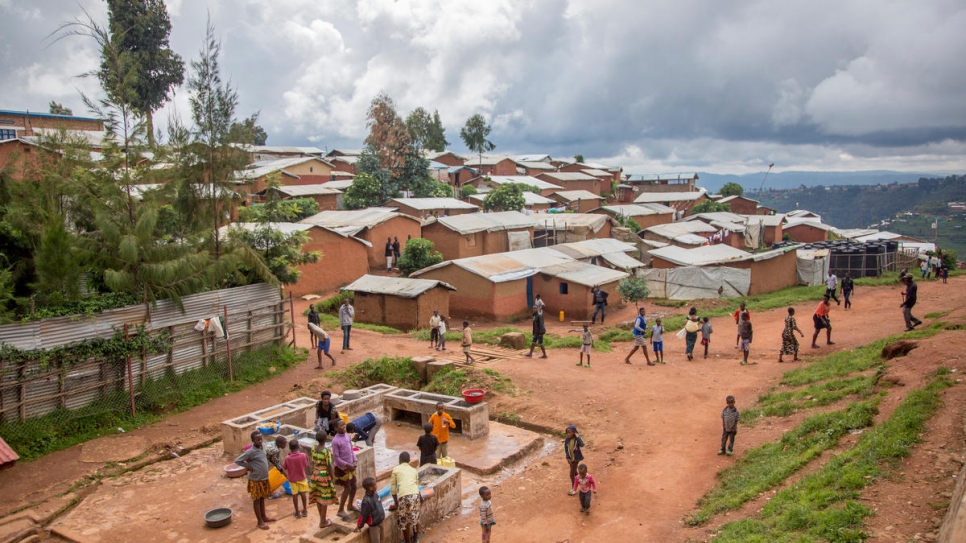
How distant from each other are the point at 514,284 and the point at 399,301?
541 centimetres

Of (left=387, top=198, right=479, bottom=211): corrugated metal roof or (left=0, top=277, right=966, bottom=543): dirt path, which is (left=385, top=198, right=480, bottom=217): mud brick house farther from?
(left=0, top=277, right=966, bottom=543): dirt path

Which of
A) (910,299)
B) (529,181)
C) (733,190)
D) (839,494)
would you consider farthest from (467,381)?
(733,190)

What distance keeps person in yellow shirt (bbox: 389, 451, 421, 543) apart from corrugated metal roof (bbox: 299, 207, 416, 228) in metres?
23.6

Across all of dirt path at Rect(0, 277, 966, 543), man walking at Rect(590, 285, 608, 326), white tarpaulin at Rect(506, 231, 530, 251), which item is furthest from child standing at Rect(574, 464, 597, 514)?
white tarpaulin at Rect(506, 231, 530, 251)

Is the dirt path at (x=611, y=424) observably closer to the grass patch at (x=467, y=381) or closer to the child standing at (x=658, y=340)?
the grass patch at (x=467, y=381)

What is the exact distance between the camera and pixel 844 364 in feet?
45.6

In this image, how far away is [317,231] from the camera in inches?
1046

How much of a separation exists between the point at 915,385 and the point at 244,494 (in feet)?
37.8

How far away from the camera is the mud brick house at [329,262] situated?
26.2m

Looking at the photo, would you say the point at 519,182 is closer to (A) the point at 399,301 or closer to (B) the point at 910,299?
(A) the point at 399,301

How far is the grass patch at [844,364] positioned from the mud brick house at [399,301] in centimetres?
1222

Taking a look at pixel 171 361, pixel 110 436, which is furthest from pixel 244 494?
pixel 171 361

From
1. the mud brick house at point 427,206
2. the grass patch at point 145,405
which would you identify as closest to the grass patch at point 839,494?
the grass patch at point 145,405

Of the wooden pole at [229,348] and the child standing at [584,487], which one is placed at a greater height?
the wooden pole at [229,348]
